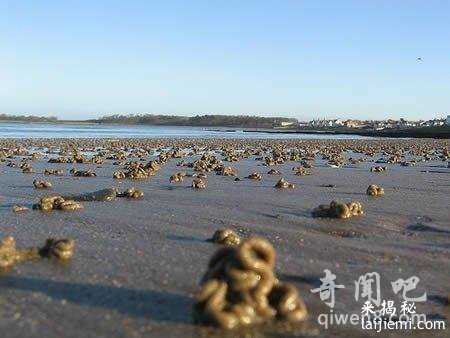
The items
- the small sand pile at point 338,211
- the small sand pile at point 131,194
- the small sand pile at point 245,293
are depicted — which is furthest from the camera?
the small sand pile at point 131,194

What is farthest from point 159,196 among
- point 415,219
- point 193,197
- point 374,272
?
point 374,272

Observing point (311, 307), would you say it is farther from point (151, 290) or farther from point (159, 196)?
point (159, 196)

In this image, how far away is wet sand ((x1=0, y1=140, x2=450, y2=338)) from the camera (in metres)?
5.41

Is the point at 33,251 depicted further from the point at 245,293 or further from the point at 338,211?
the point at 338,211

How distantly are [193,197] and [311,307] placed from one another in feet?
27.7

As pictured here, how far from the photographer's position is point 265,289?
543 centimetres

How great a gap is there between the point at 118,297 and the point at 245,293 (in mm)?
1469

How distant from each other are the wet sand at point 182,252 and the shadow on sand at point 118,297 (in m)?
0.01

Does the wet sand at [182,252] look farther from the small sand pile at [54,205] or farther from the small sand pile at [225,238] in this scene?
the small sand pile at [54,205]

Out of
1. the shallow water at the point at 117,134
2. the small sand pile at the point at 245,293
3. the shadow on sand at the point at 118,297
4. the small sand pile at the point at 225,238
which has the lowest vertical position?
the shallow water at the point at 117,134

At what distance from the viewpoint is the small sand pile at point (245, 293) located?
17.2ft

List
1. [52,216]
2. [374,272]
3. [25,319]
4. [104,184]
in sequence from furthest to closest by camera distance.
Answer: [104,184]
[52,216]
[374,272]
[25,319]

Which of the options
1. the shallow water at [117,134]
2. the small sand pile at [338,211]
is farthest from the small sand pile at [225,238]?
the shallow water at [117,134]

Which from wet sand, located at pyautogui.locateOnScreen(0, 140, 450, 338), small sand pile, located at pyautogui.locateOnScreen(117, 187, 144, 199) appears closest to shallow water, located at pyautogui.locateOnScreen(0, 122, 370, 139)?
small sand pile, located at pyautogui.locateOnScreen(117, 187, 144, 199)
